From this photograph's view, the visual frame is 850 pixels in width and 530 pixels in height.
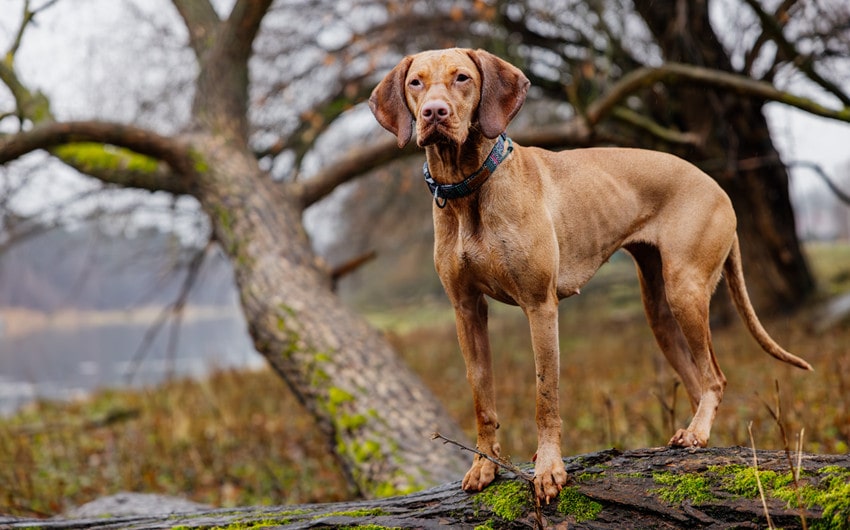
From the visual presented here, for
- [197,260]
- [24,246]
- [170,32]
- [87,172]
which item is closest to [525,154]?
[87,172]

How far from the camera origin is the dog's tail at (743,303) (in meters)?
2.91

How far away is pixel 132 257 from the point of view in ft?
33.5

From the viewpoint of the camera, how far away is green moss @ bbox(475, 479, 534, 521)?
8.22ft

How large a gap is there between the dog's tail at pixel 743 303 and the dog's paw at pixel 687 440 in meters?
0.60

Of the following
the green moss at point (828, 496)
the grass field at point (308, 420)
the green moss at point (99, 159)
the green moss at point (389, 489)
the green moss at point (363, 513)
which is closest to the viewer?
the green moss at point (828, 496)

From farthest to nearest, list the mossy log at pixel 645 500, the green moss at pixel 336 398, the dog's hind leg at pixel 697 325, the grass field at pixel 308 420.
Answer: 1. the grass field at pixel 308 420
2. the green moss at pixel 336 398
3. the dog's hind leg at pixel 697 325
4. the mossy log at pixel 645 500

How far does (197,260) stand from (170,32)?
3.45 metres

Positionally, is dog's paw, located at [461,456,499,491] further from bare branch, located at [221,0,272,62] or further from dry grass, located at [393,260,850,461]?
bare branch, located at [221,0,272,62]

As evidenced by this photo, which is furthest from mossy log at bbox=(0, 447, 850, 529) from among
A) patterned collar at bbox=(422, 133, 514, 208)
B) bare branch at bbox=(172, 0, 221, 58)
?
bare branch at bbox=(172, 0, 221, 58)

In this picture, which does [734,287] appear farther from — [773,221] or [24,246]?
[24,246]

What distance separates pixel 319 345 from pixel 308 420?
4.43 meters

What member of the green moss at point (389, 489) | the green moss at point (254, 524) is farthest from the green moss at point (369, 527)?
the green moss at point (389, 489)

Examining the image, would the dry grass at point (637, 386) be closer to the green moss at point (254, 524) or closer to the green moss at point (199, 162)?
the green moss at point (254, 524)

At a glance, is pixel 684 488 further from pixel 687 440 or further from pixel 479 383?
pixel 479 383
